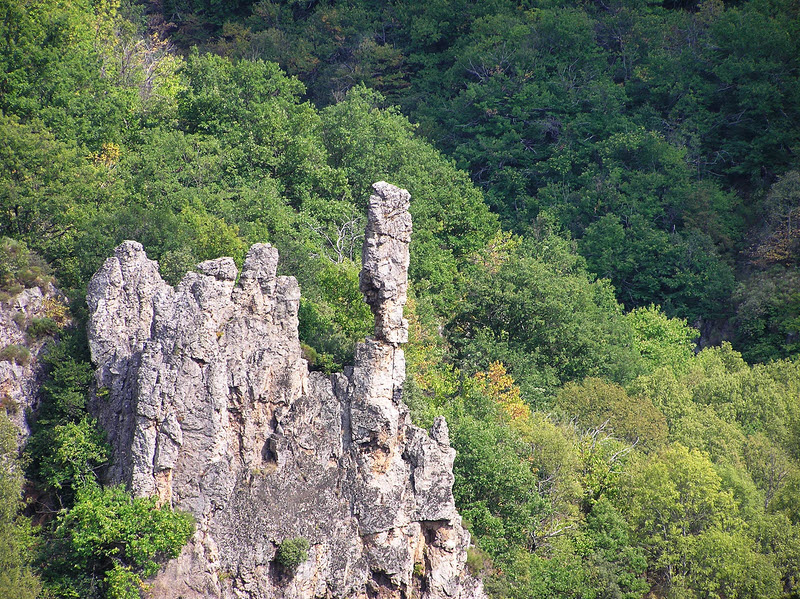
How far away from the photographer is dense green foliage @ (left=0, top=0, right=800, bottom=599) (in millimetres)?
59312

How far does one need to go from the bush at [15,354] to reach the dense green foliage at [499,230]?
17cm

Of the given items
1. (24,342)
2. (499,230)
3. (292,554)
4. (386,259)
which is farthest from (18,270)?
(499,230)

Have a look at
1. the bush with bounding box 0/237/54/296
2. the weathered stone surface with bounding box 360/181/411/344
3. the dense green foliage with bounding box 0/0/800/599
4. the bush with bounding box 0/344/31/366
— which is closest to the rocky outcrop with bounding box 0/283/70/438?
the bush with bounding box 0/344/31/366

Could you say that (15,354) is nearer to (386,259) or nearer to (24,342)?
(24,342)

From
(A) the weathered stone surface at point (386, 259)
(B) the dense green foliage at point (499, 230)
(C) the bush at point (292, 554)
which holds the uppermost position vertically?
(A) the weathered stone surface at point (386, 259)

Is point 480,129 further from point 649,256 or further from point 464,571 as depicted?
point 464,571

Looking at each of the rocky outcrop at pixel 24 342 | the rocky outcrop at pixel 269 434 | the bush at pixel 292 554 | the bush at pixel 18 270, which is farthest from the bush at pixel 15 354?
the bush at pixel 292 554

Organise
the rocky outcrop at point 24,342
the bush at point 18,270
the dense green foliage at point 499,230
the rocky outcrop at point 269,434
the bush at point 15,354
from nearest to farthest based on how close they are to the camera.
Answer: the rocky outcrop at point 269,434
the rocky outcrop at point 24,342
the bush at point 15,354
the bush at point 18,270
the dense green foliage at point 499,230

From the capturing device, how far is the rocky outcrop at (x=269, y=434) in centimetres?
5006

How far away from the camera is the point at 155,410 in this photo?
49906mm

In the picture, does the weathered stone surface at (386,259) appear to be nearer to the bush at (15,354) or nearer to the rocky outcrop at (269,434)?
the rocky outcrop at (269,434)

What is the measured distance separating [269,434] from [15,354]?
12.5 metres

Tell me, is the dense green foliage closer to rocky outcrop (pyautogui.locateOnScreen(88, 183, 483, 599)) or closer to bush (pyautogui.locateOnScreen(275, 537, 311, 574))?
bush (pyautogui.locateOnScreen(275, 537, 311, 574))

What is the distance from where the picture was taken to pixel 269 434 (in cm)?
5184
